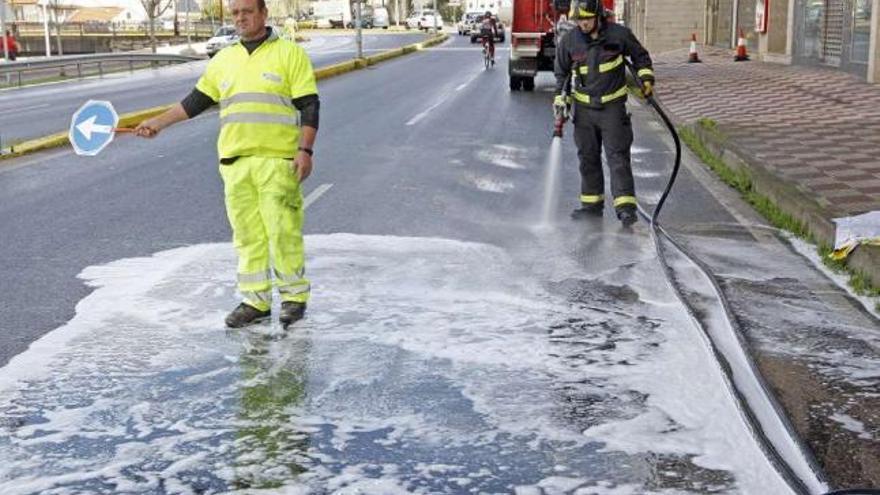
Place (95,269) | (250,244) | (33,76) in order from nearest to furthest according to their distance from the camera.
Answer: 1. (250,244)
2. (95,269)
3. (33,76)

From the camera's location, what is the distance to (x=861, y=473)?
373 centimetres

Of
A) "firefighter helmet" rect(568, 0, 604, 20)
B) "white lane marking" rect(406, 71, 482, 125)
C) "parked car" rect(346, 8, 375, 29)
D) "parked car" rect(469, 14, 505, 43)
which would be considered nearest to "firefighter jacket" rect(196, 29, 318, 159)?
"firefighter helmet" rect(568, 0, 604, 20)

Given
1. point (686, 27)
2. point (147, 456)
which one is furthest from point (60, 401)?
point (686, 27)

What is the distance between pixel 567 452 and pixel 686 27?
39.6 meters

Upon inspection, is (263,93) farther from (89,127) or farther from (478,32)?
(478,32)

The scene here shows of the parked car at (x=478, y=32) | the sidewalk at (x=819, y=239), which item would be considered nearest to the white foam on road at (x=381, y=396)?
the sidewalk at (x=819, y=239)

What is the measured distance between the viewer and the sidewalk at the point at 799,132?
8516mm

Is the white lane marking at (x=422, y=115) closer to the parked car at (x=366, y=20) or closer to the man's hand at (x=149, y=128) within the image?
the man's hand at (x=149, y=128)

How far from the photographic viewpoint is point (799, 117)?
1539 centimetres

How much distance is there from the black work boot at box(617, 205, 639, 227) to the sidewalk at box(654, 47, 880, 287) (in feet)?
3.99

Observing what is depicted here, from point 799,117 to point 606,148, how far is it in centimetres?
775

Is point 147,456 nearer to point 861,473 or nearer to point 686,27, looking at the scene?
point 861,473

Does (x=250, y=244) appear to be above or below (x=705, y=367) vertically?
above

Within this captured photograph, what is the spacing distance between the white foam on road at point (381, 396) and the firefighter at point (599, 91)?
6.88 ft
